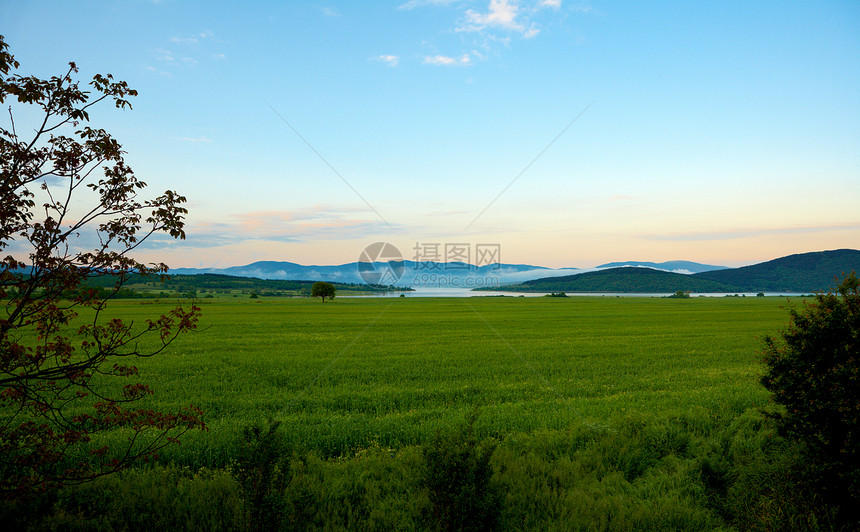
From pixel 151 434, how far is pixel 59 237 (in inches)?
260

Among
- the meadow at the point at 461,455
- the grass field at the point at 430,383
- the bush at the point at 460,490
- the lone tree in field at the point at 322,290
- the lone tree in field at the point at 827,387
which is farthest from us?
the lone tree in field at the point at 322,290

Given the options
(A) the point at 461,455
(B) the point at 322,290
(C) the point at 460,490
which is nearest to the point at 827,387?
(A) the point at 461,455

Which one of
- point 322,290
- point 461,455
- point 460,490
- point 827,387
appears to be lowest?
point 322,290

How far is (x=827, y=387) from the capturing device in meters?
5.55

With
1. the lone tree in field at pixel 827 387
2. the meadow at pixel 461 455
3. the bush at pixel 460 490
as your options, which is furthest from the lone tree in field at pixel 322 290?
the lone tree in field at pixel 827 387

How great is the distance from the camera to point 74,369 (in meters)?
4.64

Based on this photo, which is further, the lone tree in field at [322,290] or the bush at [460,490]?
the lone tree in field at [322,290]

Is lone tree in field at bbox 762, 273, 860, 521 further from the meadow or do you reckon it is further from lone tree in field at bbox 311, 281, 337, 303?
lone tree in field at bbox 311, 281, 337, 303

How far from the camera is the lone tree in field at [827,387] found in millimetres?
5297

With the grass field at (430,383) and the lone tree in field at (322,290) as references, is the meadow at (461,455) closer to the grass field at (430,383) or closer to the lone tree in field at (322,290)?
the grass field at (430,383)

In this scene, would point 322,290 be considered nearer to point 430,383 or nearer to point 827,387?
point 430,383

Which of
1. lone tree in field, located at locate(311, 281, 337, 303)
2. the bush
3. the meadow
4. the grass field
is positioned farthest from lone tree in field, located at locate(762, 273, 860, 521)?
lone tree in field, located at locate(311, 281, 337, 303)

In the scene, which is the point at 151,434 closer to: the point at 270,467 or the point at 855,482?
the point at 270,467

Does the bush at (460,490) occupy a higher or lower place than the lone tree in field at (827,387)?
lower
